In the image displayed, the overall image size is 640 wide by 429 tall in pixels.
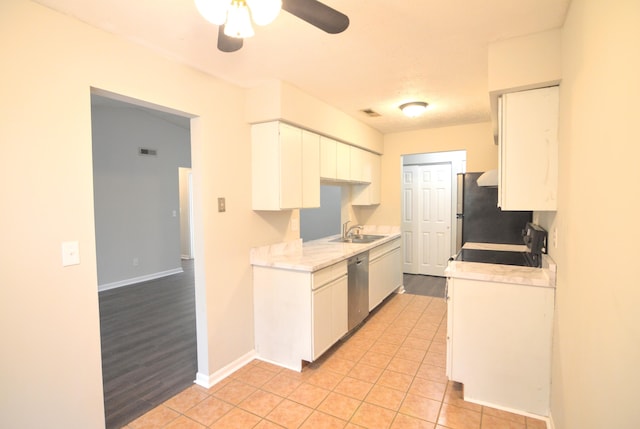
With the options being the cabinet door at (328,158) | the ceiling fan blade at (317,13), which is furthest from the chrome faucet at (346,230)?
the ceiling fan blade at (317,13)

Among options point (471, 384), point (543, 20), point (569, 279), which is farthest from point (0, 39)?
point (471, 384)

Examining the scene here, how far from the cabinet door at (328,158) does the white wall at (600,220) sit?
80.5 inches

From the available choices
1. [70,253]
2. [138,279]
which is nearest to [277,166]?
[70,253]

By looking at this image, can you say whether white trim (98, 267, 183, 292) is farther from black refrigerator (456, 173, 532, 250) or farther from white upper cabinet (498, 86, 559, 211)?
white upper cabinet (498, 86, 559, 211)

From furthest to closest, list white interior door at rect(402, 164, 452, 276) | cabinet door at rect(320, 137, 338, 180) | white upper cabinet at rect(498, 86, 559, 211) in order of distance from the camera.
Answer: white interior door at rect(402, 164, 452, 276)
cabinet door at rect(320, 137, 338, 180)
white upper cabinet at rect(498, 86, 559, 211)

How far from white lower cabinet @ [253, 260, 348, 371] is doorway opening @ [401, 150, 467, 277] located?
3.21m

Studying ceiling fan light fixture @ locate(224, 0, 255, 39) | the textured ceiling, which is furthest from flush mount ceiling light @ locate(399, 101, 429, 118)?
ceiling fan light fixture @ locate(224, 0, 255, 39)

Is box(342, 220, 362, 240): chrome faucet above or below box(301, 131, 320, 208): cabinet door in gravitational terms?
below

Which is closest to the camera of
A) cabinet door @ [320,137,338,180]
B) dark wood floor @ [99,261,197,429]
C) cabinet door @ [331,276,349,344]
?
dark wood floor @ [99,261,197,429]

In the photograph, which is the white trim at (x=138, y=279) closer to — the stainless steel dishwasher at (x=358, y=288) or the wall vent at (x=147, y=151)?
the wall vent at (x=147, y=151)

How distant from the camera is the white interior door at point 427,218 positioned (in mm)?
5613

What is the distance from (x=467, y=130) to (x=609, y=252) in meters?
3.48

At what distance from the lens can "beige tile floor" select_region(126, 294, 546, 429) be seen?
6.70 ft

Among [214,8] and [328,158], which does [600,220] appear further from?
[328,158]
